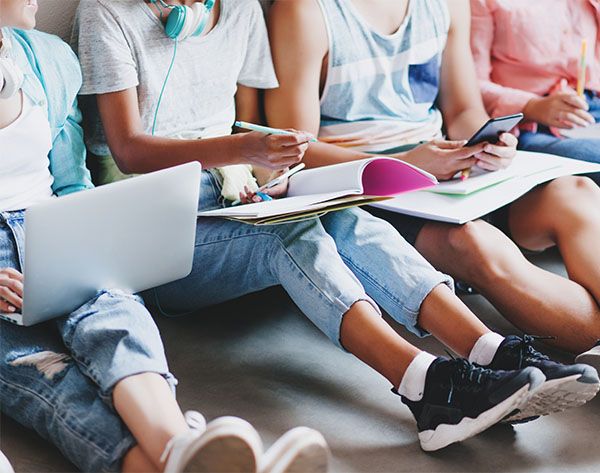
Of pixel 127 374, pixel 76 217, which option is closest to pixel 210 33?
pixel 76 217

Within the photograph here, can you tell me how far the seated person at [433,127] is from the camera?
1.73 m

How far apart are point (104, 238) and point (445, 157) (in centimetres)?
75

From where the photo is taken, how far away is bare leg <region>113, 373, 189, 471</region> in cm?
121

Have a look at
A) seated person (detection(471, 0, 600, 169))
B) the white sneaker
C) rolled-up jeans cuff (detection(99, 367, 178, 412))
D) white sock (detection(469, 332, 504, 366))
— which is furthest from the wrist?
the white sneaker

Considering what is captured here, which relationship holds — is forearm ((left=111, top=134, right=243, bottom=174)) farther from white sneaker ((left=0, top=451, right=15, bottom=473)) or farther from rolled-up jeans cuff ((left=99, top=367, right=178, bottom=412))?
white sneaker ((left=0, top=451, right=15, bottom=473))

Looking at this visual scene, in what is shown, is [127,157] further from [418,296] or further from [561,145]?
[561,145]

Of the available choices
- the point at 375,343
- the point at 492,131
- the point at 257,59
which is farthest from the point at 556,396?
the point at 257,59

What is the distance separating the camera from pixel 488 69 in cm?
235

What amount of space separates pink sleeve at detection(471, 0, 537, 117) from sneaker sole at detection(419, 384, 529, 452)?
1.03 m

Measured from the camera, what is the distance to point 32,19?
4.91ft

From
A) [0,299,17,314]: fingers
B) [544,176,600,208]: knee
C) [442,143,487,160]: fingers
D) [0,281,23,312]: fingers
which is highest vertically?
[0,281,23,312]: fingers

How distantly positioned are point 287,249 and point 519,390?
0.46 metres

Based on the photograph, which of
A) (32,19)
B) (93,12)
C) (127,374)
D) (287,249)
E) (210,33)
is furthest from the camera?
(210,33)

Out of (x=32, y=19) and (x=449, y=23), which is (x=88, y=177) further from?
(x=449, y=23)
